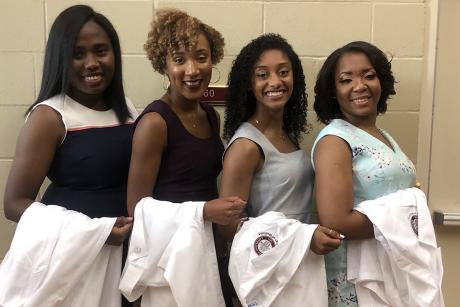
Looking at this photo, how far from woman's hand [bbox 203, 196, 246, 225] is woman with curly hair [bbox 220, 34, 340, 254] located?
5 cm

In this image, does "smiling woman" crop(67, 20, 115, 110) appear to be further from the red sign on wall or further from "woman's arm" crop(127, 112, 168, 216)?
the red sign on wall

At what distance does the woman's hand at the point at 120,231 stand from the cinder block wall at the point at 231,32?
A: 58 centimetres

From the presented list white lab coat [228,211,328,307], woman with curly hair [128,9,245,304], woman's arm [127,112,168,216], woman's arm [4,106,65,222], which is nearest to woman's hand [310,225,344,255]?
white lab coat [228,211,328,307]

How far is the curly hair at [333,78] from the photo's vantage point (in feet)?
4.55

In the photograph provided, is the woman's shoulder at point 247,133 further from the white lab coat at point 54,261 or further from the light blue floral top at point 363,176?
the white lab coat at point 54,261

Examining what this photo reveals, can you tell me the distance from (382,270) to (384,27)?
3.06ft

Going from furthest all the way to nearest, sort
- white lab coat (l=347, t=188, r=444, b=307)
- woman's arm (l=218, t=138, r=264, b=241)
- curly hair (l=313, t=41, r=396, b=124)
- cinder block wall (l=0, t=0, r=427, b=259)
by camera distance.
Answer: cinder block wall (l=0, t=0, r=427, b=259)
curly hair (l=313, t=41, r=396, b=124)
woman's arm (l=218, t=138, r=264, b=241)
white lab coat (l=347, t=188, r=444, b=307)

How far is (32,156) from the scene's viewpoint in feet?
4.27

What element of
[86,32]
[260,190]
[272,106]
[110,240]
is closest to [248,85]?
[272,106]

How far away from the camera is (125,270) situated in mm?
1272

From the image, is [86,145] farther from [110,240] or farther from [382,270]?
[382,270]

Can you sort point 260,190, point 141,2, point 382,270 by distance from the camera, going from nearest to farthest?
point 382,270, point 260,190, point 141,2

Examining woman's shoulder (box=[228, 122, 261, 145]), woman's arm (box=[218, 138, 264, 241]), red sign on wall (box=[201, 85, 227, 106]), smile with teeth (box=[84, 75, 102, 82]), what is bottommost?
woman's arm (box=[218, 138, 264, 241])

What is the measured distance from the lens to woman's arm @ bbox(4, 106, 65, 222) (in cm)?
130
